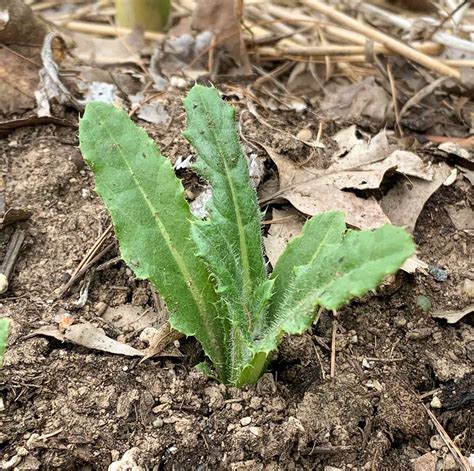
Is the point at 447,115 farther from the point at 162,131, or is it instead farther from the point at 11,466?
the point at 11,466

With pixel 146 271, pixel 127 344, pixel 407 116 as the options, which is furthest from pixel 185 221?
pixel 407 116

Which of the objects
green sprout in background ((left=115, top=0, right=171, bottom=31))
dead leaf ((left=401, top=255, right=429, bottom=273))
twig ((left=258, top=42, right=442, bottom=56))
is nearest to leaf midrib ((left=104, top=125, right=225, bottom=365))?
dead leaf ((left=401, top=255, right=429, bottom=273))

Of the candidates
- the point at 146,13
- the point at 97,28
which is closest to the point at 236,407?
the point at 146,13

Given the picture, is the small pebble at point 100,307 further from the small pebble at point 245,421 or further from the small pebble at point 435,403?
the small pebble at point 435,403

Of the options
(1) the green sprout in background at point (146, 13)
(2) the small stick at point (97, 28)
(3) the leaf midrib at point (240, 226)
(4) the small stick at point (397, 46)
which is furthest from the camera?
(2) the small stick at point (97, 28)

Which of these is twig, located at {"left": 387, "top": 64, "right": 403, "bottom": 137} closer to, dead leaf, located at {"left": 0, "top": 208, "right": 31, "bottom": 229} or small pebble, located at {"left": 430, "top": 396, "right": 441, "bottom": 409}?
small pebble, located at {"left": 430, "top": 396, "right": 441, "bottom": 409}

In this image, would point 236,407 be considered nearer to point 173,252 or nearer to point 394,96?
point 173,252

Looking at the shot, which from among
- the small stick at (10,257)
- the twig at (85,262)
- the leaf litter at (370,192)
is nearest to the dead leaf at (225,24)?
the leaf litter at (370,192)
